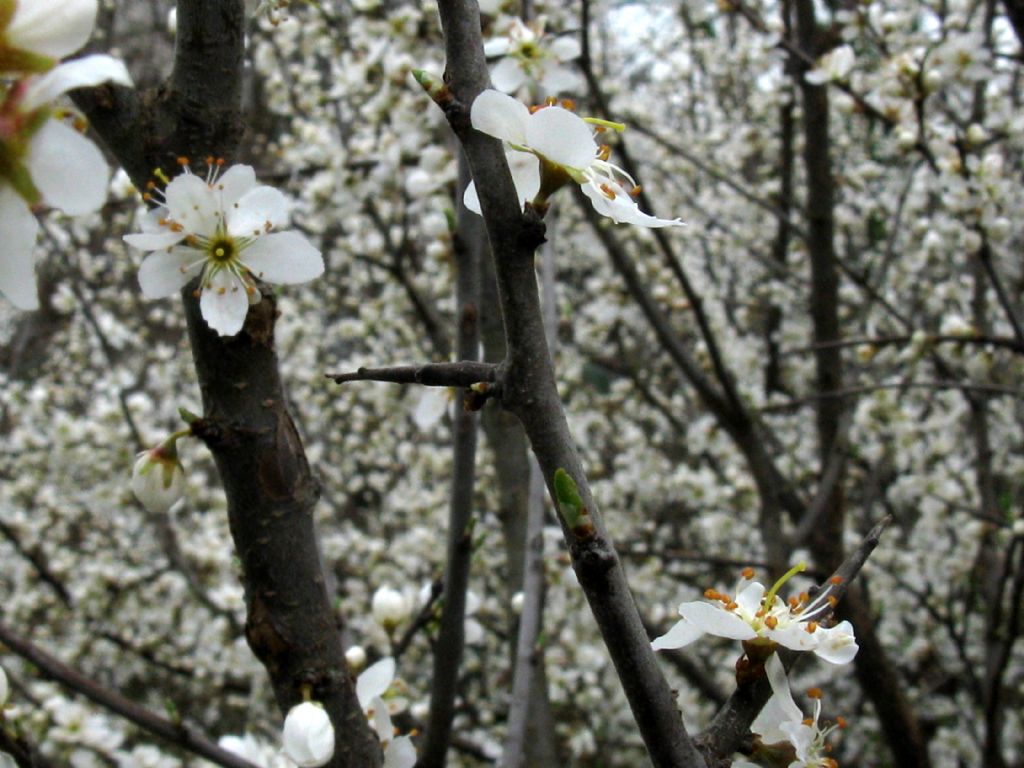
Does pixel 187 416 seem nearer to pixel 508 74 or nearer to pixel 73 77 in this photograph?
pixel 73 77

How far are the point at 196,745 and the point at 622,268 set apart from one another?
233 centimetres

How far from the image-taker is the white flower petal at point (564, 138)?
711mm

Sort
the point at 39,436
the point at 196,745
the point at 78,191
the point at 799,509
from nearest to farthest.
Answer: the point at 78,191 < the point at 196,745 < the point at 799,509 < the point at 39,436

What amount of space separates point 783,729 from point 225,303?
700 mm

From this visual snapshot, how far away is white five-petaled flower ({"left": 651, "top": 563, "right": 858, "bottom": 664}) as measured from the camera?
0.76 metres

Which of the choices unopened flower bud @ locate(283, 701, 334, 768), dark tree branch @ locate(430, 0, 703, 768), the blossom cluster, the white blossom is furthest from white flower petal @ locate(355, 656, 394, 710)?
the white blossom

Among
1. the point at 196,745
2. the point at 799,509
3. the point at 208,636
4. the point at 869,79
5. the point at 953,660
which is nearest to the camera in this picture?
the point at 196,745

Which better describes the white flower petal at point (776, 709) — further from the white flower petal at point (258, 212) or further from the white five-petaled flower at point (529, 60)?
the white five-petaled flower at point (529, 60)

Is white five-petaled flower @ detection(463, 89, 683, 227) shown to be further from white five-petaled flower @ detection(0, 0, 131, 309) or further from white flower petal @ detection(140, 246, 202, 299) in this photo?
white flower petal @ detection(140, 246, 202, 299)

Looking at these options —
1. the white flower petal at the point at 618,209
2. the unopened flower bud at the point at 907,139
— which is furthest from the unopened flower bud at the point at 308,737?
the unopened flower bud at the point at 907,139

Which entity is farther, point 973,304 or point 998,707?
point 973,304

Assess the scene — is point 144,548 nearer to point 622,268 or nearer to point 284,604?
point 622,268

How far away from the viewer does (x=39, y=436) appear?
610 centimetres

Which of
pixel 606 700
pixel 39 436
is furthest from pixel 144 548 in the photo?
pixel 606 700
